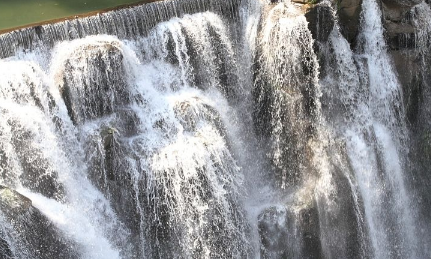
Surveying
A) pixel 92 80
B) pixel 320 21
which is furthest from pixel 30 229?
pixel 320 21

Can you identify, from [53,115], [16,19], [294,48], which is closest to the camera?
[53,115]

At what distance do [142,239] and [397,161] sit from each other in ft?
14.9

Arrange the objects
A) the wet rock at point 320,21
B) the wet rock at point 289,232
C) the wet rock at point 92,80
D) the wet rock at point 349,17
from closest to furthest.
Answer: the wet rock at point 92,80 → the wet rock at point 289,232 → the wet rock at point 320,21 → the wet rock at point 349,17

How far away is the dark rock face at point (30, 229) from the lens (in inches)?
314

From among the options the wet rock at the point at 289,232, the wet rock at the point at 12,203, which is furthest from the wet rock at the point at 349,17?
the wet rock at the point at 12,203

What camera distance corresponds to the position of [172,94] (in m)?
9.84

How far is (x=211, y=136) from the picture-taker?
369 inches

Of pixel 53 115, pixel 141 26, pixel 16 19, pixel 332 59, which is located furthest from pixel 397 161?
pixel 16 19

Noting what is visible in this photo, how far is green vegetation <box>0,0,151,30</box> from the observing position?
34.2ft

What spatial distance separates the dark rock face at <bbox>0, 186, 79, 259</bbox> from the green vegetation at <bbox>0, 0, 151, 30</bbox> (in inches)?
136

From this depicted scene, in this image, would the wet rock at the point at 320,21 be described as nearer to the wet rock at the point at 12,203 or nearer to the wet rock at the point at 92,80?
the wet rock at the point at 92,80

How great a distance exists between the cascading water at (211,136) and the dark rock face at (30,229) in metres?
0.02

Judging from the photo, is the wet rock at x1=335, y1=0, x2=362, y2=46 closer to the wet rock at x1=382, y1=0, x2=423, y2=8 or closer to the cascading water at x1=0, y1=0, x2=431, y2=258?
the cascading water at x1=0, y1=0, x2=431, y2=258

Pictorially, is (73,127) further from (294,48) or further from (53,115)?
(294,48)
